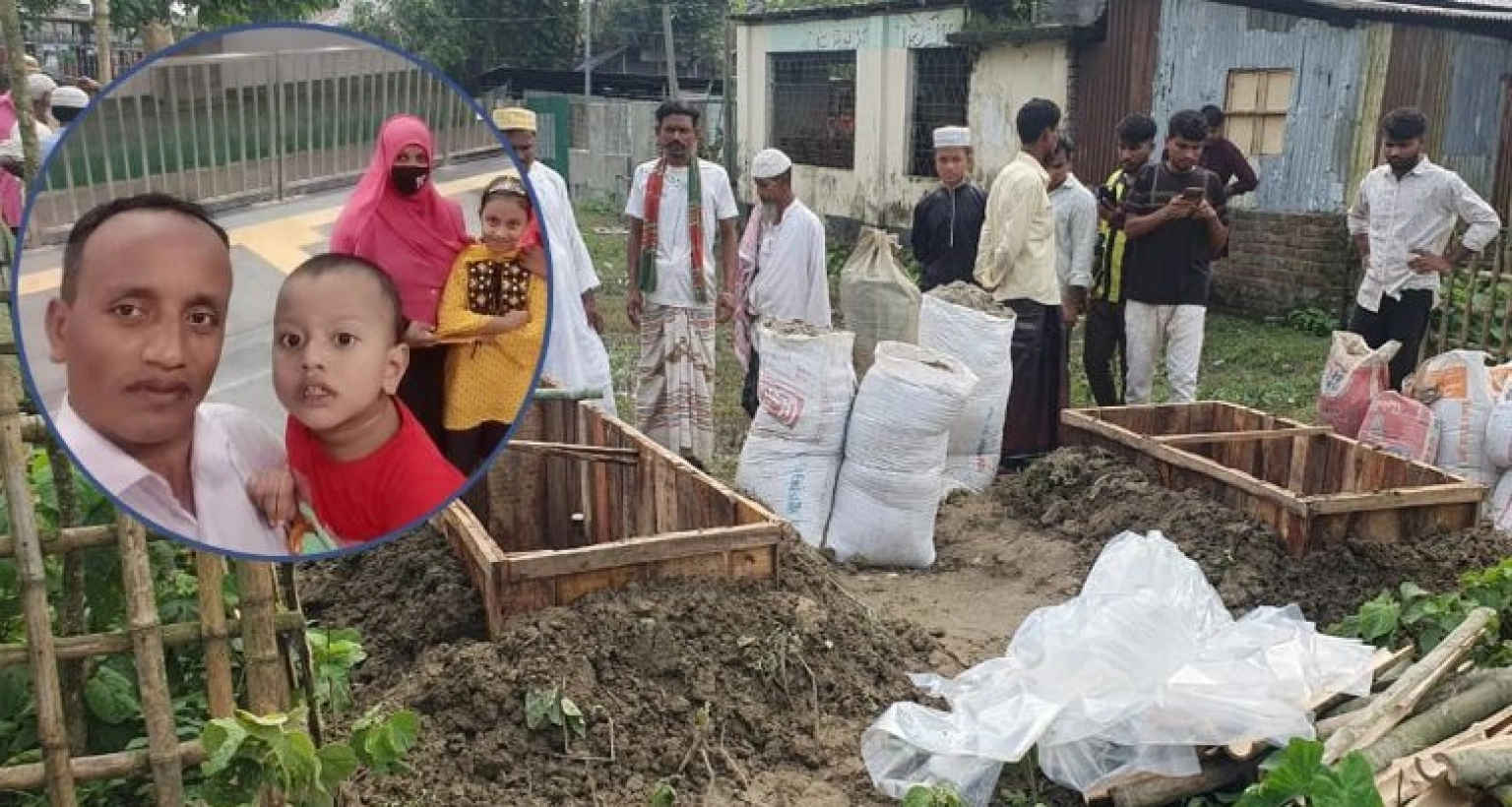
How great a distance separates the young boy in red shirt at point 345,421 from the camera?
1141mm

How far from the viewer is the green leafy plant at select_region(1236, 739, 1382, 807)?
103 inches

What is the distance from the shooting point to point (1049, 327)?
21.5 feet

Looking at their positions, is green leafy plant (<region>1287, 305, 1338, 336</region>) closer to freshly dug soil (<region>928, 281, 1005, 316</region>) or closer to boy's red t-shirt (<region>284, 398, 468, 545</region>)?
freshly dug soil (<region>928, 281, 1005, 316</region>)

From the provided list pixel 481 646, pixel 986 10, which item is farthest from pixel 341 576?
pixel 986 10

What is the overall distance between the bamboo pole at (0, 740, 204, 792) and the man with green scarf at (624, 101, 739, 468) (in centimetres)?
425

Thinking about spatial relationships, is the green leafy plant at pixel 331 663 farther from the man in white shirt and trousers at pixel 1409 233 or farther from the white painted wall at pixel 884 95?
the white painted wall at pixel 884 95

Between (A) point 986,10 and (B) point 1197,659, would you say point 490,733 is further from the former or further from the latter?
(A) point 986,10

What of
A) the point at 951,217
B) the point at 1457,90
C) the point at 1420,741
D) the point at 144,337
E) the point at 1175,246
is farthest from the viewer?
the point at 1457,90

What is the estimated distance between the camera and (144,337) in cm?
111

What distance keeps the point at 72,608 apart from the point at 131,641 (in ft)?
1.12

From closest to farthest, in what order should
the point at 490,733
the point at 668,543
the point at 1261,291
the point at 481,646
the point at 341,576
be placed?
the point at 490,733, the point at 481,646, the point at 668,543, the point at 341,576, the point at 1261,291

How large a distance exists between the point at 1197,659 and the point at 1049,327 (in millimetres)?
3359

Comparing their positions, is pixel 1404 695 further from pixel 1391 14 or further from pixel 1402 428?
pixel 1391 14

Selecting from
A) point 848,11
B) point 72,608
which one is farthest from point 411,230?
point 848,11
